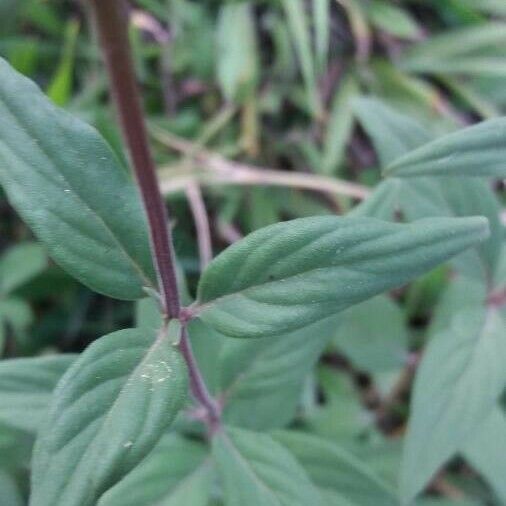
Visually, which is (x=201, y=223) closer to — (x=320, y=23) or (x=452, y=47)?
(x=320, y=23)

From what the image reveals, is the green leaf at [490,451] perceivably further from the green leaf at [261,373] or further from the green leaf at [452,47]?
the green leaf at [452,47]

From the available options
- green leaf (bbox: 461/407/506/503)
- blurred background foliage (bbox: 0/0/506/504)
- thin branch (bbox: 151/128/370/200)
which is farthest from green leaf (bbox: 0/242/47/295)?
green leaf (bbox: 461/407/506/503)

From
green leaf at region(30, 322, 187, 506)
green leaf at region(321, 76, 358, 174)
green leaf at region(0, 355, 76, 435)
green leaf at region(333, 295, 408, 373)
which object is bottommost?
green leaf at region(333, 295, 408, 373)

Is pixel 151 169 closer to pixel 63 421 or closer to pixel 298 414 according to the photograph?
pixel 63 421

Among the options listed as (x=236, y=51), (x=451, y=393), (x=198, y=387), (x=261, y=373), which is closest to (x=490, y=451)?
(x=451, y=393)

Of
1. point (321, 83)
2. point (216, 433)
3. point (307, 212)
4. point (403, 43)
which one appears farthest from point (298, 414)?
point (403, 43)

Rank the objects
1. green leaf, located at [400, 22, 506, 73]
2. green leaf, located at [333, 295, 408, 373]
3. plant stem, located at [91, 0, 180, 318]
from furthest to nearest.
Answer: green leaf, located at [400, 22, 506, 73], green leaf, located at [333, 295, 408, 373], plant stem, located at [91, 0, 180, 318]

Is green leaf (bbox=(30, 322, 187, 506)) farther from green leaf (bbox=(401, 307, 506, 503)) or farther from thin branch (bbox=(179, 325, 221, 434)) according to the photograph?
green leaf (bbox=(401, 307, 506, 503))
